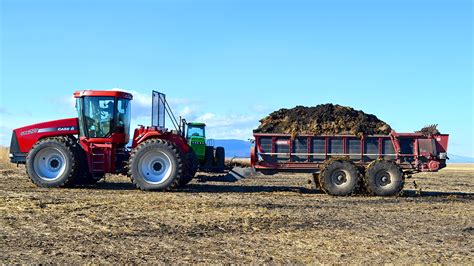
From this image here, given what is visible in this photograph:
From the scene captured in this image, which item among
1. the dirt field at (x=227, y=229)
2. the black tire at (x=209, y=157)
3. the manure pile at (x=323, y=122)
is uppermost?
the manure pile at (x=323, y=122)

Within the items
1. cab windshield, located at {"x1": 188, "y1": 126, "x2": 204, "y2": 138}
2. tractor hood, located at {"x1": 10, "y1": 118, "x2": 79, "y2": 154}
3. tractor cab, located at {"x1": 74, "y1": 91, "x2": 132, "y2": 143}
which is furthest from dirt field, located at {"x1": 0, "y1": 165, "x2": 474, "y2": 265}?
cab windshield, located at {"x1": 188, "y1": 126, "x2": 204, "y2": 138}

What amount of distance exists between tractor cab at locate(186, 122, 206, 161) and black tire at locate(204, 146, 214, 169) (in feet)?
0.49

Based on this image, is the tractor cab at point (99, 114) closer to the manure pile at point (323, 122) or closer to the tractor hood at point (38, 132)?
the tractor hood at point (38, 132)

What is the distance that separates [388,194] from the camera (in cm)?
1569

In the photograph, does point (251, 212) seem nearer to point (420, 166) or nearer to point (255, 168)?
point (255, 168)

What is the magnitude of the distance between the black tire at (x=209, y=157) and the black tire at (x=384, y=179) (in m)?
6.15

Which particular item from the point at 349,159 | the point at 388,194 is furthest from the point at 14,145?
the point at 388,194

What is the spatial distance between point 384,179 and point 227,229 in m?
7.66

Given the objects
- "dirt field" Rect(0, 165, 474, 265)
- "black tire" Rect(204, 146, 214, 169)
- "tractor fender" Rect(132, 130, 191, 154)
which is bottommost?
"dirt field" Rect(0, 165, 474, 265)

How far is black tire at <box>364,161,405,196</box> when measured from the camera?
15641 mm

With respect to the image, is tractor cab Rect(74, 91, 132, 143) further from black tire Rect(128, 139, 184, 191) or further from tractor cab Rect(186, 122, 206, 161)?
tractor cab Rect(186, 122, 206, 161)

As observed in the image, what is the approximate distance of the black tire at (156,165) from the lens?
1544 cm

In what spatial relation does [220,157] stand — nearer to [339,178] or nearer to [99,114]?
[99,114]

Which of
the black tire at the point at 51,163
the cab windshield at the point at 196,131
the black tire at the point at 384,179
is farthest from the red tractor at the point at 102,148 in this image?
the cab windshield at the point at 196,131
